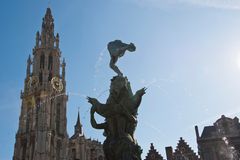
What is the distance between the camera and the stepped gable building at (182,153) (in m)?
29.2

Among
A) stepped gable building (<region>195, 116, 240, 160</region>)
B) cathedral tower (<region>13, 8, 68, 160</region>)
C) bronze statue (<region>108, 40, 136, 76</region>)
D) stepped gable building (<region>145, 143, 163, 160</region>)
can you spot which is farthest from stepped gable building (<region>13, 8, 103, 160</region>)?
bronze statue (<region>108, 40, 136, 76</region>)

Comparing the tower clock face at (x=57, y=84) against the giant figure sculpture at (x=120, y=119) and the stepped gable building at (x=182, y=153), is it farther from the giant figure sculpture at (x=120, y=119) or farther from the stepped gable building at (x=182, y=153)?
the giant figure sculpture at (x=120, y=119)

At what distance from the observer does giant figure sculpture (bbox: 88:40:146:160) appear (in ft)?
36.1

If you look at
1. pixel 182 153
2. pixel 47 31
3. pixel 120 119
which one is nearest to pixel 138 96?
pixel 120 119

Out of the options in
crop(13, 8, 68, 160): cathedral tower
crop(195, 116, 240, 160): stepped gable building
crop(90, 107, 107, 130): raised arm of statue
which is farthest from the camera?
crop(13, 8, 68, 160): cathedral tower

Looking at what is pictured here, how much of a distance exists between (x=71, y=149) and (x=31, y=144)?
38.0 ft

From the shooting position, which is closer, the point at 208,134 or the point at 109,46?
the point at 109,46

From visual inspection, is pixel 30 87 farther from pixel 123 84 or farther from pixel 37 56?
pixel 123 84

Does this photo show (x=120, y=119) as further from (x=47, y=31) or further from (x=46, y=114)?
(x=47, y=31)

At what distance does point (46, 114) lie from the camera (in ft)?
221

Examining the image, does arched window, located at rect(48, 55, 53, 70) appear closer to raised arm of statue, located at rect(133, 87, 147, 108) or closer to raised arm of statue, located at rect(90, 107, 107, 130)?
raised arm of statue, located at rect(90, 107, 107, 130)

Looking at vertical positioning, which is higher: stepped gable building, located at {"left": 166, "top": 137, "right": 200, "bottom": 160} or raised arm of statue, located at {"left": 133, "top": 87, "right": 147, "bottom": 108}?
stepped gable building, located at {"left": 166, "top": 137, "right": 200, "bottom": 160}

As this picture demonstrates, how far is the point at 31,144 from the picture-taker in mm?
66812

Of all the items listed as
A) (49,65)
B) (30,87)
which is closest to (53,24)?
(49,65)
